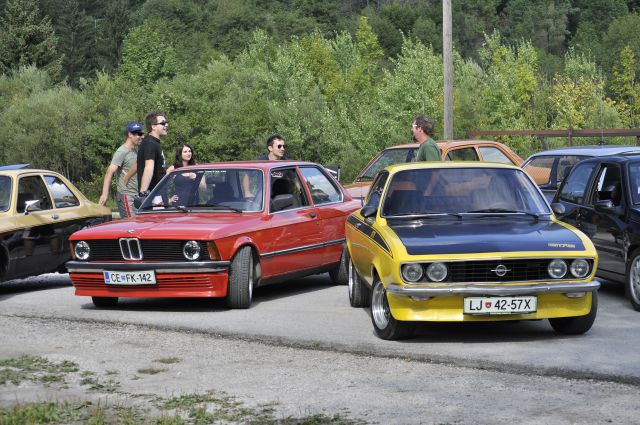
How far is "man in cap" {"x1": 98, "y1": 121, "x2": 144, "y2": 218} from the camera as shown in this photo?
48.7ft

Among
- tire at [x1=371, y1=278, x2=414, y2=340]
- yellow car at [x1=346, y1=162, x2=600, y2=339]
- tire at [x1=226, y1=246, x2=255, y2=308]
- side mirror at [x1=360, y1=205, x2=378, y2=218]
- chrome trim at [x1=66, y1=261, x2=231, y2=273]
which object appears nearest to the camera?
yellow car at [x1=346, y1=162, x2=600, y2=339]

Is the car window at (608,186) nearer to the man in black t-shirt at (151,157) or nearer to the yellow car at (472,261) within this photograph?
the yellow car at (472,261)

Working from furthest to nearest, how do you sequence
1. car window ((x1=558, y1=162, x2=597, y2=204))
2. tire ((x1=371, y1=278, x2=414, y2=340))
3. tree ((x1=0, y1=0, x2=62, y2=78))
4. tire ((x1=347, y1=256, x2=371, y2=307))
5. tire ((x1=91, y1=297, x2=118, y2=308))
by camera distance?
1. tree ((x1=0, y1=0, x2=62, y2=78))
2. car window ((x1=558, y1=162, x2=597, y2=204))
3. tire ((x1=91, y1=297, x2=118, y2=308))
4. tire ((x1=347, y1=256, x2=371, y2=307))
5. tire ((x1=371, y1=278, x2=414, y2=340))

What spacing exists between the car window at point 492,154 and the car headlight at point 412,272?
11299mm

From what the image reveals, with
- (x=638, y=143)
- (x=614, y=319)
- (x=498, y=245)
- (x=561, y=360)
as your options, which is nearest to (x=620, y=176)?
(x=614, y=319)

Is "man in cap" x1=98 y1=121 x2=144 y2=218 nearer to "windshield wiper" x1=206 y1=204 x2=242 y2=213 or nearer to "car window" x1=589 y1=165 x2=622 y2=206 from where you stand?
"windshield wiper" x1=206 y1=204 x2=242 y2=213

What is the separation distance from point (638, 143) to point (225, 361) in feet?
68.2

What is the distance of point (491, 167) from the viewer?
10828mm

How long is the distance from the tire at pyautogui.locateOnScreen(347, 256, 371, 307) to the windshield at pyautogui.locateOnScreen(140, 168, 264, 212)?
1.33 metres

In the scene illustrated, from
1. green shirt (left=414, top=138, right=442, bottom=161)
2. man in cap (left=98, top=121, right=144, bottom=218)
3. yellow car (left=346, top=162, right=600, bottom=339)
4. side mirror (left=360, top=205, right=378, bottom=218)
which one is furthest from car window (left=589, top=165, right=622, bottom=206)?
man in cap (left=98, top=121, right=144, bottom=218)

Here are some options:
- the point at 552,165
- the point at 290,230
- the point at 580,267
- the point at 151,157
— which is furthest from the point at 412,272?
the point at 552,165

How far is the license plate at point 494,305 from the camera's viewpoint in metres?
9.09

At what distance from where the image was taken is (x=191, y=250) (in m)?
11.4

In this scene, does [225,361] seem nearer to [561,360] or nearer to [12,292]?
[561,360]
